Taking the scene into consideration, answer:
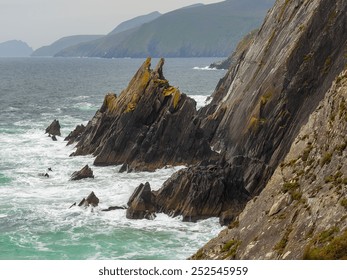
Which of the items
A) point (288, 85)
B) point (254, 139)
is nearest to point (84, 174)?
point (254, 139)

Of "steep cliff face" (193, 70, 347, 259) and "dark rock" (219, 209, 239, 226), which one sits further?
"dark rock" (219, 209, 239, 226)

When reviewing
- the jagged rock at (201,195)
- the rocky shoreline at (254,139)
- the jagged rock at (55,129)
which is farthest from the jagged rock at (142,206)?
the jagged rock at (55,129)

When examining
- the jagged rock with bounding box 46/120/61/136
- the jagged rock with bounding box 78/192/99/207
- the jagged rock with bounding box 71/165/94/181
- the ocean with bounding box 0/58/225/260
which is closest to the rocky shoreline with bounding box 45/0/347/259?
the ocean with bounding box 0/58/225/260

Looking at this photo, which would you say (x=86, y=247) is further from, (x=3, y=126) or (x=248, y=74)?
(x=3, y=126)

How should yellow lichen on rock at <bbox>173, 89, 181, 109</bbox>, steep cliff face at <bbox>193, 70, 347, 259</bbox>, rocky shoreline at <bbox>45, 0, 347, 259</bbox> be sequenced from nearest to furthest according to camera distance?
steep cliff face at <bbox>193, 70, 347, 259</bbox>
rocky shoreline at <bbox>45, 0, 347, 259</bbox>
yellow lichen on rock at <bbox>173, 89, 181, 109</bbox>

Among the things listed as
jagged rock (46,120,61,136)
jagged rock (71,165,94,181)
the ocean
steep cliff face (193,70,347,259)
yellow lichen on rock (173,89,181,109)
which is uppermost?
yellow lichen on rock (173,89,181,109)

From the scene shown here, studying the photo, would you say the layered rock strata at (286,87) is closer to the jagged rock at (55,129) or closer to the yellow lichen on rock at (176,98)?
the yellow lichen on rock at (176,98)

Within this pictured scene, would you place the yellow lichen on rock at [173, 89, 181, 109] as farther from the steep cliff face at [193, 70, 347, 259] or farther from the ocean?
the steep cliff face at [193, 70, 347, 259]
